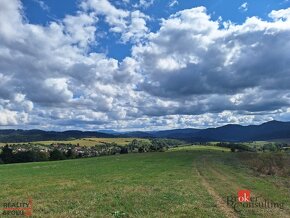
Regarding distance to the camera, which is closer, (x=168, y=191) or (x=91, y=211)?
(x=91, y=211)

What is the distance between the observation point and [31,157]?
5423 inches

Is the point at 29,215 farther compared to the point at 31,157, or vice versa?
the point at 31,157

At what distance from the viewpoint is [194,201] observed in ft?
84.1

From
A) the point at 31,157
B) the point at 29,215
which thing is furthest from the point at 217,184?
the point at 31,157

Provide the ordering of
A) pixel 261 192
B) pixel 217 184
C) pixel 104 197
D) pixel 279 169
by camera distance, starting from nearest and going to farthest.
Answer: pixel 104 197
pixel 261 192
pixel 217 184
pixel 279 169

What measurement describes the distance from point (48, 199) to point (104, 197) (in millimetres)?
4071

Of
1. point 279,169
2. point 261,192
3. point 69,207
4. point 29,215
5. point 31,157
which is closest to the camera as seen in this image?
point 29,215

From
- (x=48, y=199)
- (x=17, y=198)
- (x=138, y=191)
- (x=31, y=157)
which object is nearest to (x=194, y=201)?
(x=138, y=191)

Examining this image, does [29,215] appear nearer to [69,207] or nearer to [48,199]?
[69,207]

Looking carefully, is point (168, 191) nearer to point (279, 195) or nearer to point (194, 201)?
point (194, 201)

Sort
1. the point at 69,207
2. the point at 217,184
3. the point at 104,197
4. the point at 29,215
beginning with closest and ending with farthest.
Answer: the point at 29,215 < the point at 69,207 < the point at 104,197 < the point at 217,184

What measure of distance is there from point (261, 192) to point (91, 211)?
15.2 meters

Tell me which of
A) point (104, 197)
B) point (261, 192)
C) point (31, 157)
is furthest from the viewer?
point (31, 157)

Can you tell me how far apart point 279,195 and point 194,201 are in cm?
766
